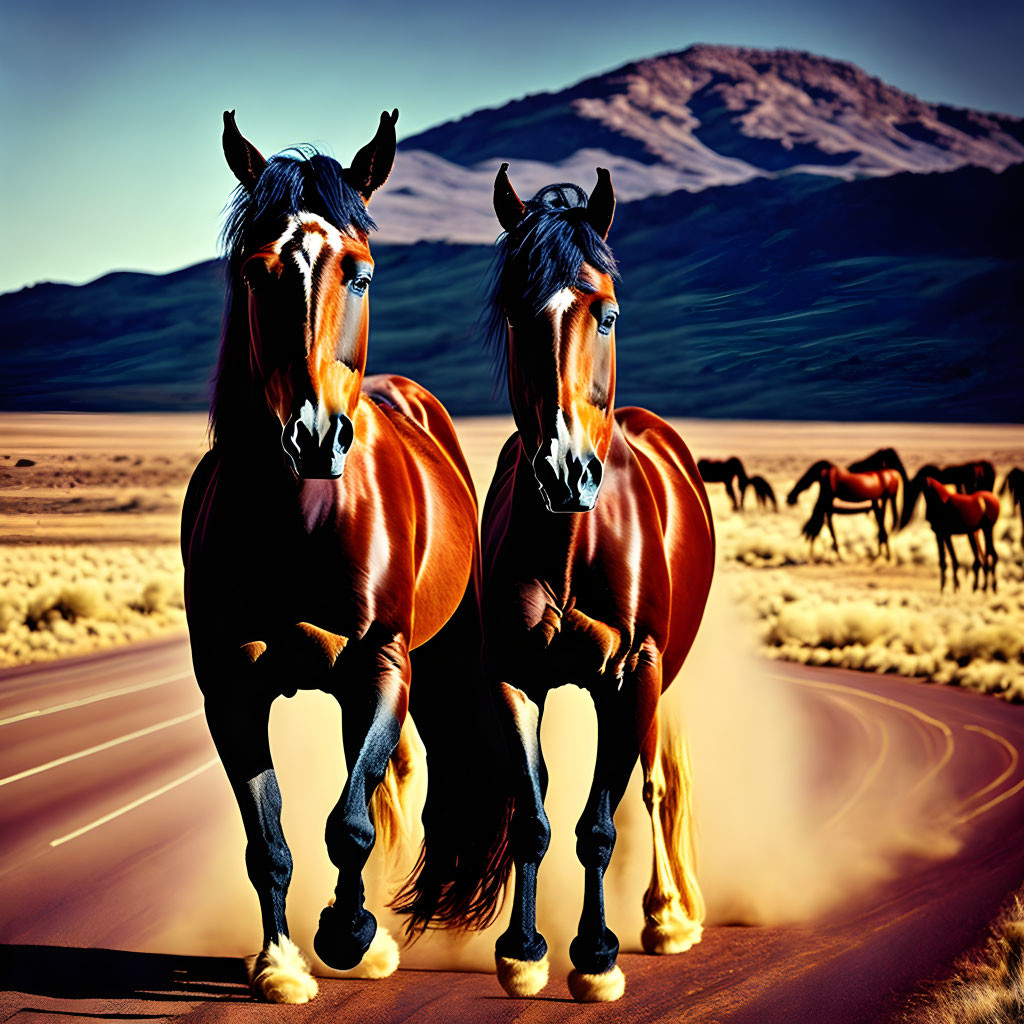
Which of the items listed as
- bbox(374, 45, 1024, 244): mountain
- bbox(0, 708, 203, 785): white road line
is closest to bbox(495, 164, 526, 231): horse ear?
bbox(0, 708, 203, 785): white road line

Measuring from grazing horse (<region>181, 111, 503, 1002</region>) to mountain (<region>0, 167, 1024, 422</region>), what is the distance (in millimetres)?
650

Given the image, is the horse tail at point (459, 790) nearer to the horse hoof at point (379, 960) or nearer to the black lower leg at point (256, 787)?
the horse hoof at point (379, 960)

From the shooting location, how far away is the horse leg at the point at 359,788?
15.9ft

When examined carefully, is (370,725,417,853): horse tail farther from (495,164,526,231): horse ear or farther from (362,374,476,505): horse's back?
(495,164,526,231): horse ear

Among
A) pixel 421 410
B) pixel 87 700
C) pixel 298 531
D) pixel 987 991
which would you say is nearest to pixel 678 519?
pixel 421 410

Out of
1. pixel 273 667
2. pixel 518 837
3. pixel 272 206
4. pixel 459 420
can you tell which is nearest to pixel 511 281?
pixel 272 206

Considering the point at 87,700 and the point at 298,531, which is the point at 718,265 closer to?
the point at 87,700

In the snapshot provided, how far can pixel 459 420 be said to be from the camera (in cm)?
6256

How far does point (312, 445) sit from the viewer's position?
4488 millimetres

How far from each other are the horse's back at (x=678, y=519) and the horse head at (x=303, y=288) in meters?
1.74

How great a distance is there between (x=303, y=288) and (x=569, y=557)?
5.35ft

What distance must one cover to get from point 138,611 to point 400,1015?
55.2 feet

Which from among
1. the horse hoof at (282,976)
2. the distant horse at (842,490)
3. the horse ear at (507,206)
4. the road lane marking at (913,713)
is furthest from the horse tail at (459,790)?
the distant horse at (842,490)

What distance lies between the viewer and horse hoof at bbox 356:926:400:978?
5770mm
